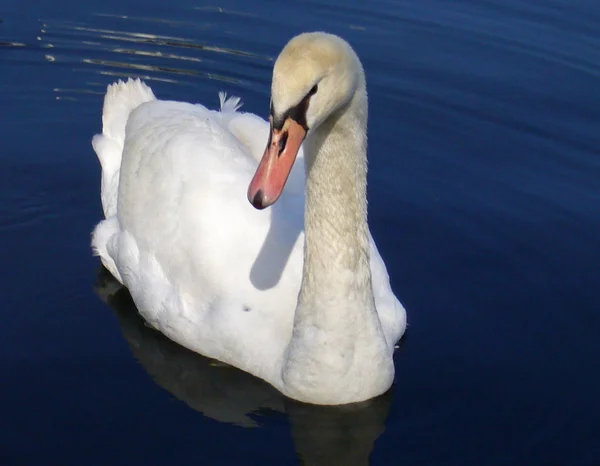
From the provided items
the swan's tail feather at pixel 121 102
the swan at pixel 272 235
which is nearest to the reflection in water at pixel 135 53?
the swan's tail feather at pixel 121 102

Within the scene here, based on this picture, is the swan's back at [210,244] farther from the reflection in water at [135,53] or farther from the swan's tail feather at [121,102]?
the reflection in water at [135,53]

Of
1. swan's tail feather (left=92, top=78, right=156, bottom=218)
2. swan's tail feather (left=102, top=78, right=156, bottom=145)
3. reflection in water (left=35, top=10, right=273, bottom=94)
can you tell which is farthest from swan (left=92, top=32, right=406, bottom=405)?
reflection in water (left=35, top=10, right=273, bottom=94)

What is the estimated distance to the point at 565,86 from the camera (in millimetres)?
13539

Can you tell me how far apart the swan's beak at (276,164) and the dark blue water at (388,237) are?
6.64 ft

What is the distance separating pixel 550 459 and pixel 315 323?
181cm

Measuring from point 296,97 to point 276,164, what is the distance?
1.35 ft

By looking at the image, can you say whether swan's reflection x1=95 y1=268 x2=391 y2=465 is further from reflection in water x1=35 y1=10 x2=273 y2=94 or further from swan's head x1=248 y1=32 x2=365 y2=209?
reflection in water x1=35 y1=10 x2=273 y2=94

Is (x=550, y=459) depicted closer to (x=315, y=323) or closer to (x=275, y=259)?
(x=315, y=323)

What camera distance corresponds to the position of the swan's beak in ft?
21.5

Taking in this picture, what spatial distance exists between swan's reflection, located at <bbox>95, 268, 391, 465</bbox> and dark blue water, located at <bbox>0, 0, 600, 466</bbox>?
2cm

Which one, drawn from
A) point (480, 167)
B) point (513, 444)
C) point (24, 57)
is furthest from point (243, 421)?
point (24, 57)

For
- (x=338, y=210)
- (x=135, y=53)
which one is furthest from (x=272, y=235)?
(x=135, y=53)

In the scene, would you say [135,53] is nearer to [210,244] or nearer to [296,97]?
[210,244]

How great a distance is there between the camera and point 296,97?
6.45 m
